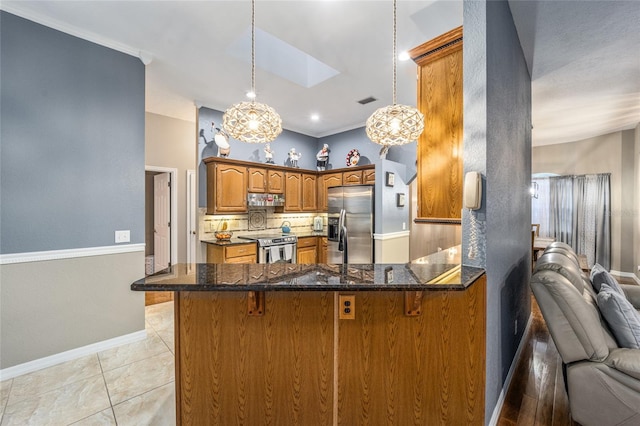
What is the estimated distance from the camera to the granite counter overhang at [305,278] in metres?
1.33

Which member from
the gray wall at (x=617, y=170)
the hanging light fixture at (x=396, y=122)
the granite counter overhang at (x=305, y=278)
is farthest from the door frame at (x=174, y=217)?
the gray wall at (x=617, y=170)

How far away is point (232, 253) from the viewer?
4.39 m

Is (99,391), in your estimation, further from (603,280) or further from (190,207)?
(603,280)

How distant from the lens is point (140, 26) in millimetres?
2689

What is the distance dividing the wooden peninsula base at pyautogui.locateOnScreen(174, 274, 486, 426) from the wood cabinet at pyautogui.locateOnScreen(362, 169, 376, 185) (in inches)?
148

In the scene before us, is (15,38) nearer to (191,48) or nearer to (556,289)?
(191,48)

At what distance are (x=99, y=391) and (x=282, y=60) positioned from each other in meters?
3.79

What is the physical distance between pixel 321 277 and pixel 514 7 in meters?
2.53

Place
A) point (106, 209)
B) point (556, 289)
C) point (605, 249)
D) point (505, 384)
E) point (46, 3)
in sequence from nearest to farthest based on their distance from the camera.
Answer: point (556, 289) → point (505, 384) → point (46, 3) → point (106, 209) → point (605, 249)

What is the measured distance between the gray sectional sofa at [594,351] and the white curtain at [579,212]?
5476 mm

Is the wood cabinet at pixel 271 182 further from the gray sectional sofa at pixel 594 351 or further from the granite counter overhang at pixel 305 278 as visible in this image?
the gray sectional sofa at pixel 594 351

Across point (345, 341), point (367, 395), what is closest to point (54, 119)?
point (345, 341)

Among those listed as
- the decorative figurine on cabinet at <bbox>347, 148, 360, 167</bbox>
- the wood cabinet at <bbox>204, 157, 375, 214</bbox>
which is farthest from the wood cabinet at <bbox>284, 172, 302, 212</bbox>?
the decorative figurine on cabinet at <bbox>347, 148, 360, 167</bbox>

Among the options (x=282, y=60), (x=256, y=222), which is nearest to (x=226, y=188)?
(x=256, y=222)
